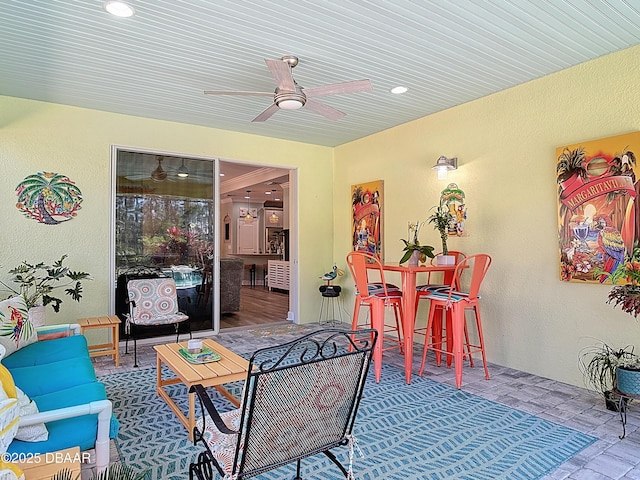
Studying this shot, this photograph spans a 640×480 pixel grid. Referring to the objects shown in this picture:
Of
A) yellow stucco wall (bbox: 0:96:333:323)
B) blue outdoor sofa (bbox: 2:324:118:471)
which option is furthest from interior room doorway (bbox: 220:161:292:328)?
blue outdoor sofa (bbox: 2:324:118:471)

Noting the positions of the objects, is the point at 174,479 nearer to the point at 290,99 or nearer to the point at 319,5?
the point at 290,99

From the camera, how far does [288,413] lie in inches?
63.3

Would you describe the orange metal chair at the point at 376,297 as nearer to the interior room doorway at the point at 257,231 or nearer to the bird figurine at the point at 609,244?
the bird figurine at the point at 609,244

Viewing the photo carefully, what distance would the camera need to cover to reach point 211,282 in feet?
18.2

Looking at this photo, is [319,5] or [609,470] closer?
[609,470]

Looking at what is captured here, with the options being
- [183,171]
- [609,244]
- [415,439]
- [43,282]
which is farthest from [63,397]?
[609,244]

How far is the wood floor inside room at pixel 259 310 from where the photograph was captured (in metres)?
6.45

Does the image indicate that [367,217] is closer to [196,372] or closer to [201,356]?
[201,356]

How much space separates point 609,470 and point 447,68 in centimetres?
315

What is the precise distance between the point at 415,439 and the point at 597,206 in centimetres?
245

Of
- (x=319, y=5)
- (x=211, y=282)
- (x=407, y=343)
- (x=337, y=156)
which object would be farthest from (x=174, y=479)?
(x=337, y=156)

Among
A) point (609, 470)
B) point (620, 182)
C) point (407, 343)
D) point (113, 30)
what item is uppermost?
point (113, 30)

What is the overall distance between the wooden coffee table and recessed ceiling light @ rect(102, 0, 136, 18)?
2.40m

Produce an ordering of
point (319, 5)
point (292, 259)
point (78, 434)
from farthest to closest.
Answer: point (292, 259), point (319, 5), point (78, 434)
